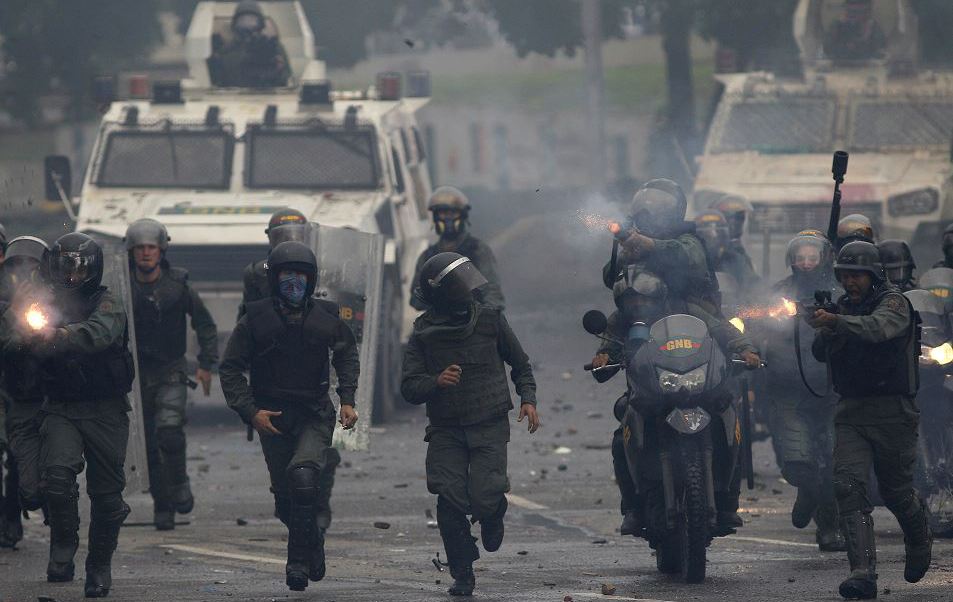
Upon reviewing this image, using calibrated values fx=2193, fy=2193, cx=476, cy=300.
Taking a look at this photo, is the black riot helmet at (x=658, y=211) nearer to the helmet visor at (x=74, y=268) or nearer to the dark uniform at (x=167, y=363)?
the helmet visor at (x=74, y=268)

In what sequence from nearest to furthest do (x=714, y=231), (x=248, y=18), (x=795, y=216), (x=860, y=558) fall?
(x=860, y=558)
(x=714, y=231)
(x=795, y=216)
(x=248, y=18)

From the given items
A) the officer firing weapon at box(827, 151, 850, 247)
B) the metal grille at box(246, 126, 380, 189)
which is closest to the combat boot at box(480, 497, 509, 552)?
the officer firing weapon at box(827, 151, 850, 247)

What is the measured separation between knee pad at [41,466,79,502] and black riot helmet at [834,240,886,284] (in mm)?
3585

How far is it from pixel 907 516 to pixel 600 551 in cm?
213

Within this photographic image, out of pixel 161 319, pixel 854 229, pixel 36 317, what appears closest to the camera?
pixel 36 317

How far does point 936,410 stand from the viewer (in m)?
11.3

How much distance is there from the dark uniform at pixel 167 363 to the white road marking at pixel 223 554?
888mm

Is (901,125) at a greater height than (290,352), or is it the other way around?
(290,352)

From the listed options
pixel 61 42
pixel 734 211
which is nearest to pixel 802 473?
pixel 734 211

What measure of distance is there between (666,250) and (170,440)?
355 centimetres

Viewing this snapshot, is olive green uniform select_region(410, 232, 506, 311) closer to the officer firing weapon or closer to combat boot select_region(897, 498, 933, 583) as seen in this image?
the officer firing weapon

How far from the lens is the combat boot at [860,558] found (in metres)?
9.06

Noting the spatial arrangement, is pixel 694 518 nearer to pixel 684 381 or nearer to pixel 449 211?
pixel 684 381

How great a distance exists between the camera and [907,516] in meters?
9.42
